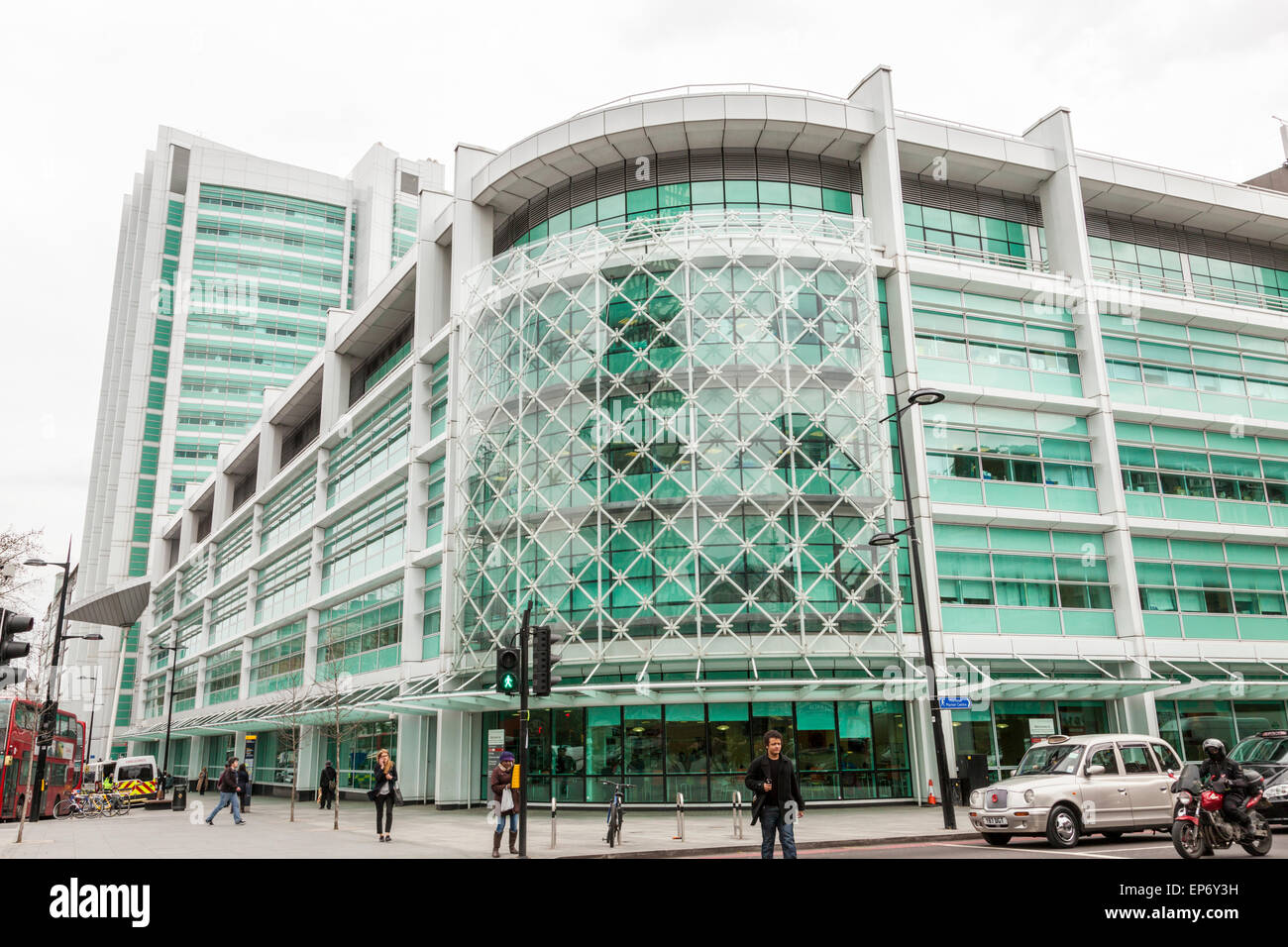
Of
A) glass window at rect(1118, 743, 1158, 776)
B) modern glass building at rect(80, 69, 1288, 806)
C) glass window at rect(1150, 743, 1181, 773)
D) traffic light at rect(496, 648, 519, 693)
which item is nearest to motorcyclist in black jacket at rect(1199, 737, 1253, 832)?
glass window at rect(1118, 743, 1158, 776)

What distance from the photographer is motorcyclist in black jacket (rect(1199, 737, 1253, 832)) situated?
39.5 feet

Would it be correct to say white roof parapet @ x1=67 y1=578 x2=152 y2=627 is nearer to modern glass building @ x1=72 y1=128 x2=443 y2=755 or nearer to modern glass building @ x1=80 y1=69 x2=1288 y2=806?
modern glass building @ x1=72 y1=128 x2=443 y2=755

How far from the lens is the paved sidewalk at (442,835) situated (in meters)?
16.6

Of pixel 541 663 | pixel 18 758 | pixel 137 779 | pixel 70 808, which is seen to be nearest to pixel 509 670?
pixel 541 663

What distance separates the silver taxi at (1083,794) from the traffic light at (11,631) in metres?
13.8

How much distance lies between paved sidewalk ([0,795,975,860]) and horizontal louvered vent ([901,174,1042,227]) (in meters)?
20.4

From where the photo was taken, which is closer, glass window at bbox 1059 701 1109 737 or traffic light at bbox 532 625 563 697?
traffic light at bbox 532 625 563 697

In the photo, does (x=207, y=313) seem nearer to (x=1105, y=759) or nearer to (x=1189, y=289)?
(x=1189, y=289)

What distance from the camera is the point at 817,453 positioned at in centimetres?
2827

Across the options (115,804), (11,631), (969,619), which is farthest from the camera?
(115,804)

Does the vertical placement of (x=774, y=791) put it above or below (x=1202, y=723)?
below

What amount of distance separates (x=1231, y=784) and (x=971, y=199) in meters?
26.6

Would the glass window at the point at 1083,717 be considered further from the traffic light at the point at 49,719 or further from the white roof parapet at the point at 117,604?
the white roof parapet at the point at 117,604
